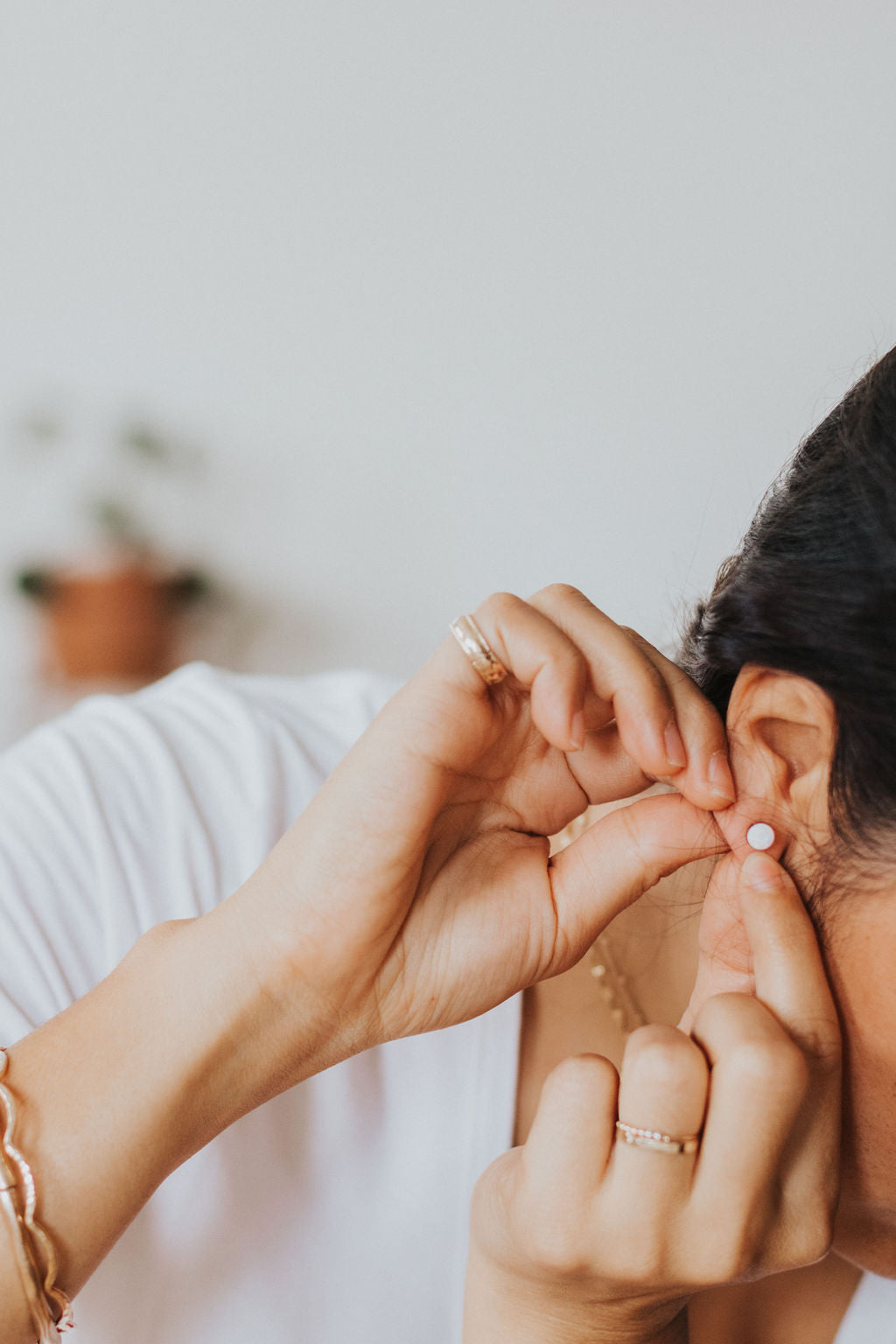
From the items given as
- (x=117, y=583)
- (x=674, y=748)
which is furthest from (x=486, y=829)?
(x=117, y=583)

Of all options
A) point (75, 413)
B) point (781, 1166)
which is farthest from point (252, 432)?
point (781, 1166)

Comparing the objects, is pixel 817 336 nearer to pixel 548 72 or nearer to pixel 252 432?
pixel 548 72

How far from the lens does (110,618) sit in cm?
221

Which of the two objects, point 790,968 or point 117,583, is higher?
point 117,583

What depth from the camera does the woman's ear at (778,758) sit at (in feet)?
2.40

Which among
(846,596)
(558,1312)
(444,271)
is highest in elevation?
(444,271)

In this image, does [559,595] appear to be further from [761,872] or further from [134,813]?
[134,813]

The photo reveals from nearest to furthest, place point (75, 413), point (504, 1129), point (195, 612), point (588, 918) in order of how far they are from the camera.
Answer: point (588, 918)
point (504, 1129)
point (75, 413)
point (195, 612)

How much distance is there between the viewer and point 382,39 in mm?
1991

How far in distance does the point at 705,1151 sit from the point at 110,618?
70.3 inches

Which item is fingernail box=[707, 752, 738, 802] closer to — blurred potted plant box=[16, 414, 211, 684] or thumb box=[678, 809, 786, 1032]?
thumb box=[678, 809, 786, 1032]

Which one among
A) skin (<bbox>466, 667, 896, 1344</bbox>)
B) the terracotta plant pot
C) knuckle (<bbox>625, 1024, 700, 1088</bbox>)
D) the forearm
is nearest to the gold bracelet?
the forearm

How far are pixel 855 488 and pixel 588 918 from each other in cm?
37

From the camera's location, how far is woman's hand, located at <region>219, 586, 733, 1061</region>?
29.0 inches
